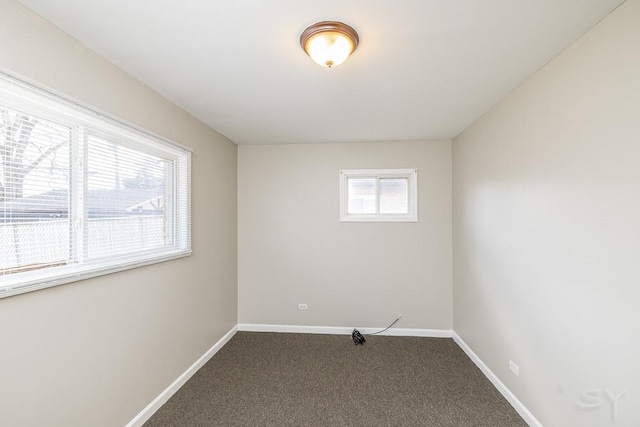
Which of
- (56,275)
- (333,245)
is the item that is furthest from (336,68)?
(333,245)

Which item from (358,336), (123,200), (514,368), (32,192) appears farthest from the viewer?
(358,336)

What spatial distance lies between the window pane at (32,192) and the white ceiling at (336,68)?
0.59m

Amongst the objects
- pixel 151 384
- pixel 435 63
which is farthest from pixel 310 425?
pixel 435 63

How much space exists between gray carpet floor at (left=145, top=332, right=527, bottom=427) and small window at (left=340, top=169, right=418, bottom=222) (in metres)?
1.58

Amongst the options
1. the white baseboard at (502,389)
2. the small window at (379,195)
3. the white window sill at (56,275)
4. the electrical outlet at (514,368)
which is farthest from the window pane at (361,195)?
the white window sill at (56,275)

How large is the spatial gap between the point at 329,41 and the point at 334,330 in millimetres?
3290

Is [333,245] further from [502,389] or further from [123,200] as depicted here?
[123,200]

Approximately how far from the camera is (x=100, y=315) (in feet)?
5.65

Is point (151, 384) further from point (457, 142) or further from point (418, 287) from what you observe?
point (457, 142)

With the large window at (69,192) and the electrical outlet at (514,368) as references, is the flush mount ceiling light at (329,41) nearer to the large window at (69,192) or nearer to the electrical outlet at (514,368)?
the large window at (69,192)

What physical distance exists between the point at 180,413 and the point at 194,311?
2.79 feet

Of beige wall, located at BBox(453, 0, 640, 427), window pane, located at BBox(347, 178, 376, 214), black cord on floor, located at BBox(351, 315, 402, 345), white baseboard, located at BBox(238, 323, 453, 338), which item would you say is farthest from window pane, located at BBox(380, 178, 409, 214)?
white baseboard, located at BBox(238, 323, 453, 338)

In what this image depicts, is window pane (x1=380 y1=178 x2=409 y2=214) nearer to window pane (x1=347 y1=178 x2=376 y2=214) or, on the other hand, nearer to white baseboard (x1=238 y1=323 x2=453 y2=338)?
window pane (x1=347 y1=178 x2=376 y2=214)

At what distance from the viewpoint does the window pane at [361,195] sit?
A: 3.75 meters
